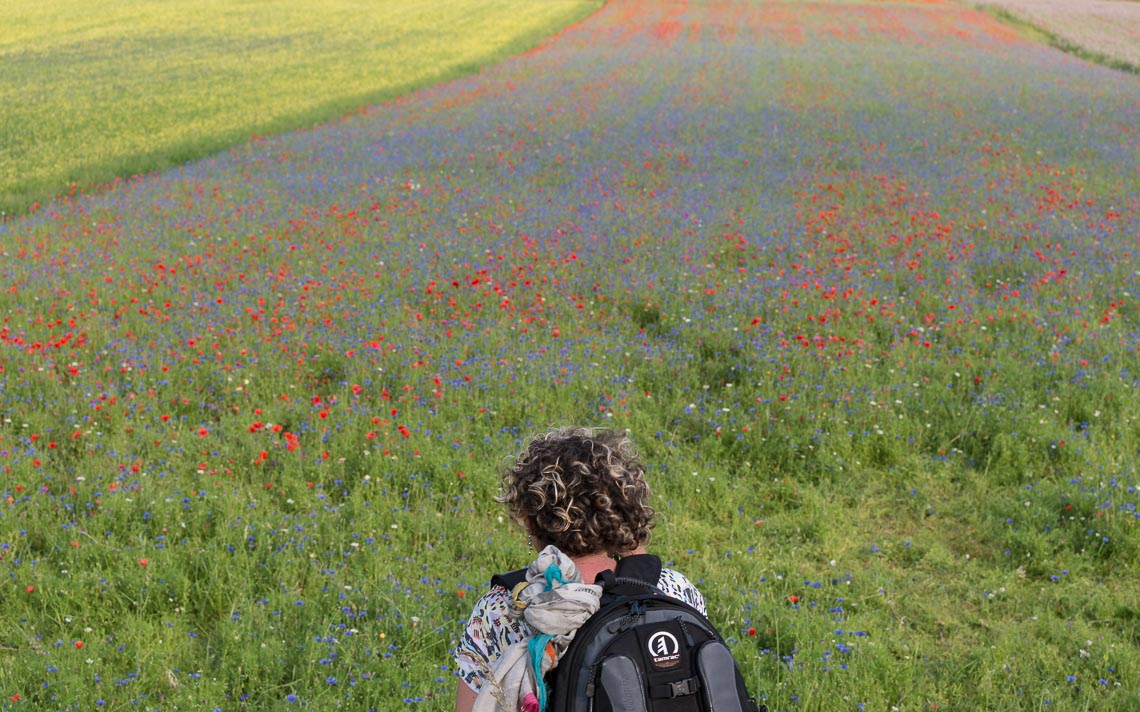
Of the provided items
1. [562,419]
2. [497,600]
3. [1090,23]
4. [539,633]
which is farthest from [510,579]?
[1090,23]

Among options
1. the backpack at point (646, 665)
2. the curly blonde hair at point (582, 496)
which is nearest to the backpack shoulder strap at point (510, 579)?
the curly blonde hair at point (582, 496)

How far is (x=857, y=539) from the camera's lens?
5.45 metres

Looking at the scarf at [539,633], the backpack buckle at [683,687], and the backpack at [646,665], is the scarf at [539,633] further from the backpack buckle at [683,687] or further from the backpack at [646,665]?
the backpack buckle at [683,687]

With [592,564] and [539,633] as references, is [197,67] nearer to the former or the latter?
[592,564]

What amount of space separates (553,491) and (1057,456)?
478 centimetres

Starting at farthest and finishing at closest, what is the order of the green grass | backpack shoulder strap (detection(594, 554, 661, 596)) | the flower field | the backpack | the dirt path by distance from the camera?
the dirt path
the green grass
the flower field
backpack shoulder strap (detection(594, 554, 661, 596))
the backpack

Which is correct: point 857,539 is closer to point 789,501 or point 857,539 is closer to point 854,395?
point 789,501

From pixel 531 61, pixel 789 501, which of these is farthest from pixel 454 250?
pixel 531 61

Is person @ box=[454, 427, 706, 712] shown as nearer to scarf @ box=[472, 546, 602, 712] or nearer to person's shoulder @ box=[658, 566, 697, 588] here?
person's shoulder @ box=[658, 566, 697, 588]

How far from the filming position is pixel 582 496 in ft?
7.97

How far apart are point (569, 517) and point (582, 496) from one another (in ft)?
0.20

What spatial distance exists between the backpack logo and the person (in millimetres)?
275

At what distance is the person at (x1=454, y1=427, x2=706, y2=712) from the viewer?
2410mm

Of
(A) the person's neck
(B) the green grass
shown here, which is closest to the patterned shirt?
(A) the person's neck
